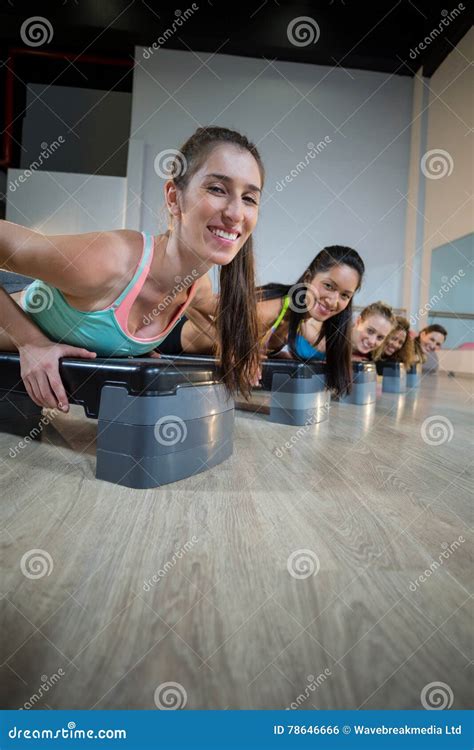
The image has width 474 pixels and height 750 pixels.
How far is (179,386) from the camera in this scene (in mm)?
950

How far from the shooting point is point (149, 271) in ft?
3.78

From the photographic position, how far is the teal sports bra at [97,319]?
113 centimetres

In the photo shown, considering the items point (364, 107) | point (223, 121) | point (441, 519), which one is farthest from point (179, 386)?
point (364, 107)

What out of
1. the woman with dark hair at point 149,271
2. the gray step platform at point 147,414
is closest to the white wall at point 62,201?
the woman with dark hair at point 149,271

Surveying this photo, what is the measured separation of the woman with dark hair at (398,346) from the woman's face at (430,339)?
143cm

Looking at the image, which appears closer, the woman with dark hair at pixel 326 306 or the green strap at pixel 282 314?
the woman with dark hair at pixel 326 306

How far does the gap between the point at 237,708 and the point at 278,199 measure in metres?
5.98

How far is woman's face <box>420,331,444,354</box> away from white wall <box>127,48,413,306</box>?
914mm

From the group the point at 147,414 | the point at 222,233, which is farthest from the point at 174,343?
the point at 147,414

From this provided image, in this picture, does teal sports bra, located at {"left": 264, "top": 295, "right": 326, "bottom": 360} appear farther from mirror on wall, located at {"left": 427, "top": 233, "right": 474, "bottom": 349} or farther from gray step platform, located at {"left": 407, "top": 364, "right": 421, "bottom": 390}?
mirror on wall, located at {"left": 427, "top": 233, "right": 474, "bottom": 349}

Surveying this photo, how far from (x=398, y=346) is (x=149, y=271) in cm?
319

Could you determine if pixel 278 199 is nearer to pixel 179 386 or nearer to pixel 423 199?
pixel 423 199

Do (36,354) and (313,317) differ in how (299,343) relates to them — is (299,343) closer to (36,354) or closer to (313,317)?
(313,317)

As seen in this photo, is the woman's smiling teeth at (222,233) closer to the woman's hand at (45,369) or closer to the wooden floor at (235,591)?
the woman's hand at (45,369)
